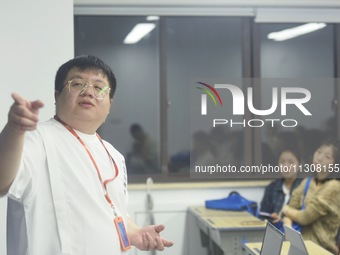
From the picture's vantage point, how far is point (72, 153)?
1846mm

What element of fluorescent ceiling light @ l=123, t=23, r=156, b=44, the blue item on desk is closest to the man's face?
the blue item on desk

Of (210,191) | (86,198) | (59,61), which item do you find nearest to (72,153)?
(86,198)

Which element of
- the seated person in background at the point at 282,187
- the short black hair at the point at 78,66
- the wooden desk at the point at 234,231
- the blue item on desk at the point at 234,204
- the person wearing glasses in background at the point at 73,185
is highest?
the short black hair at the point at 78,66

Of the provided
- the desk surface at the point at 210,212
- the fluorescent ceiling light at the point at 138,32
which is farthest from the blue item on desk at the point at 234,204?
the fluorescent ceiling light at the point at 138,32

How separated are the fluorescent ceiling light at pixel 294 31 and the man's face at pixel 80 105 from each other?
13.0 feet

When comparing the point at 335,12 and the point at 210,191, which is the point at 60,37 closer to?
the point at 210,191

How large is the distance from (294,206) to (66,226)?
285 cm

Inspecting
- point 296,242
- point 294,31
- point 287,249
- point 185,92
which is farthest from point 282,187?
point 296,242

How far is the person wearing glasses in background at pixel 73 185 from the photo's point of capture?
1736 millimetres

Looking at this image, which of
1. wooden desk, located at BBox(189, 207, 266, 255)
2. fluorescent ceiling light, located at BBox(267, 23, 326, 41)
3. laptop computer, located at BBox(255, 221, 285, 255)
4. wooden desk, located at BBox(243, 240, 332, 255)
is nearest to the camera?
laptop computer, located at BBox(255, 221, 285, 255)

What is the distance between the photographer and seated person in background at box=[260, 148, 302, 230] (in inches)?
183

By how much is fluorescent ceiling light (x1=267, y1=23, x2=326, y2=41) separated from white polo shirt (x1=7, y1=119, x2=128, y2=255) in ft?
13.5

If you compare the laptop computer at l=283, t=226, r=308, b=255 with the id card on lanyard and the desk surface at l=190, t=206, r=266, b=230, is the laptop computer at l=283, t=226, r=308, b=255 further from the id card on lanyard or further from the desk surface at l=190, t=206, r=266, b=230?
the desk surface at l=190, t=206, r=266, b=230

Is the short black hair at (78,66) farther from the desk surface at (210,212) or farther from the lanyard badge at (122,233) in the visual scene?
the desk surface at (210,212)
